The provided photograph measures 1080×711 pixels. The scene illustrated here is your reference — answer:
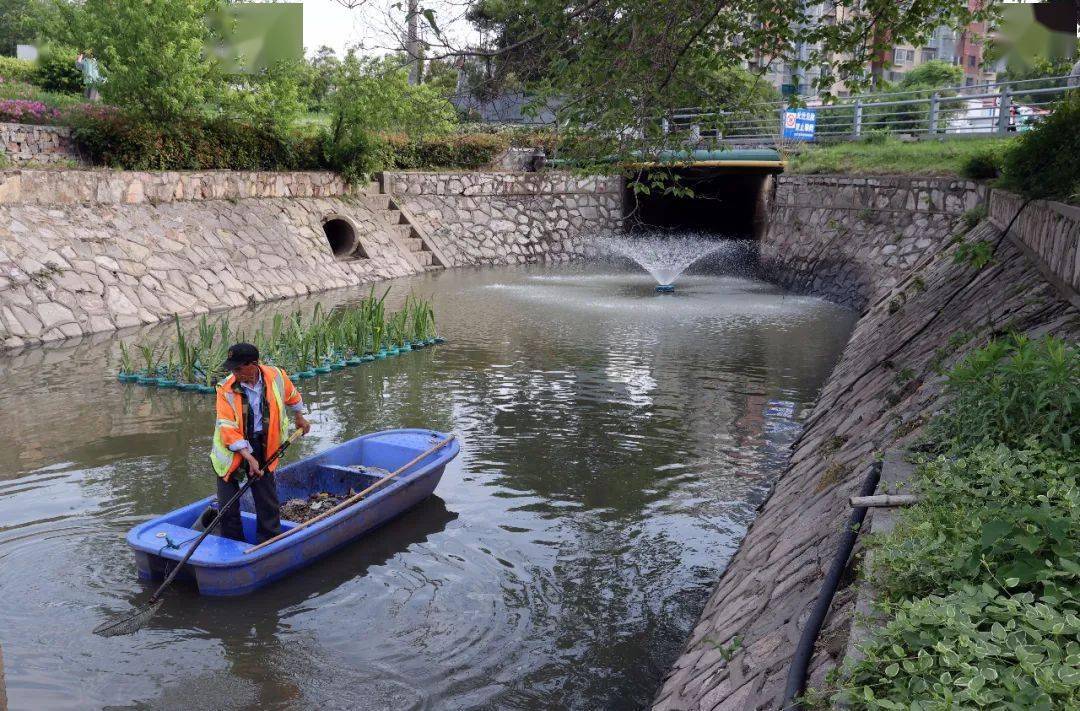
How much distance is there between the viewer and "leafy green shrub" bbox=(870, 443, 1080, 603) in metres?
2.98

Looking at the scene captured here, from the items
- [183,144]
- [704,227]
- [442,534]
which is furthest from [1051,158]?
[704,227]

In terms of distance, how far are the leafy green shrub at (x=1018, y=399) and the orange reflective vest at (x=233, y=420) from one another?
420 centimetres

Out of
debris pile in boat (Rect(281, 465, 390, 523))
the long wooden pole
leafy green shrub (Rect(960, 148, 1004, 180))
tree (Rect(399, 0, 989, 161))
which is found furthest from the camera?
leafy green shrub (Rect(960, 148, 1004, 180))

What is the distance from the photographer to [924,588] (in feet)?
10.4

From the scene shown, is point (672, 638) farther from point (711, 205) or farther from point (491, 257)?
point (711, 205)

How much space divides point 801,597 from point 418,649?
2.41 meters

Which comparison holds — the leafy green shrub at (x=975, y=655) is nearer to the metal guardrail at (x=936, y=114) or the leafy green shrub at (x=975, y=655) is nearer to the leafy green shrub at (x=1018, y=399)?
the leafy green shrub at (x=1018, y=399)

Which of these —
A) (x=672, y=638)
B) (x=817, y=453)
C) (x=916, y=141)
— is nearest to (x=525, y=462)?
(x=817, y=453)

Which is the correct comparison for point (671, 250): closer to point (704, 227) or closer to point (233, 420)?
point (704, 227)

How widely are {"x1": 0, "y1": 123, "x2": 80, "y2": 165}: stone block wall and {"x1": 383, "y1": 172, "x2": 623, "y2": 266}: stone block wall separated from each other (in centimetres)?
851

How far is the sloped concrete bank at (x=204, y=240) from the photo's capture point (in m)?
14.5

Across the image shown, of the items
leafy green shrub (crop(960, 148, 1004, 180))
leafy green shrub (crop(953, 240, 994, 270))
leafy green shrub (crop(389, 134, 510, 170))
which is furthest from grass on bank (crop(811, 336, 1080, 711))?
leafy green shrub (crop(389, 134, 510, 170))

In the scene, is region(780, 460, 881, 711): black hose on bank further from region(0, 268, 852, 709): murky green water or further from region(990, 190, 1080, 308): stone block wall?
region(990, 190, 1080, 308): stone block wall

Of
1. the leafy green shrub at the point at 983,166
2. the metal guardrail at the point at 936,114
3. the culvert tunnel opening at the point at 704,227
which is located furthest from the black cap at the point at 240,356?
the culvert tunnel opening at the point at 704,227
